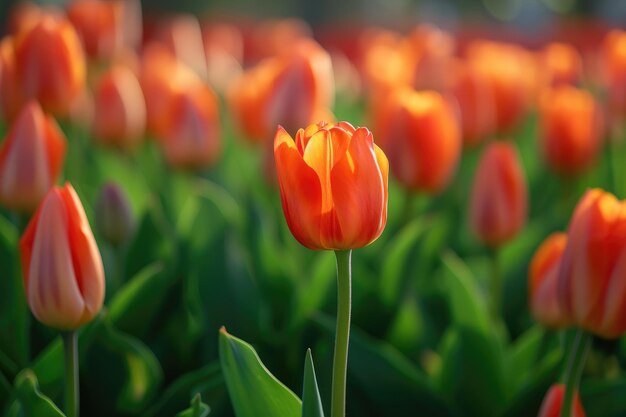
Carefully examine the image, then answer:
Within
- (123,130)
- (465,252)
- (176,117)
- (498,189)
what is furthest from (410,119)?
(123,130)

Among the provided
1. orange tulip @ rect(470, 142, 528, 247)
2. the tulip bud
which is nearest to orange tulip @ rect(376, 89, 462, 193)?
orange tulip @ rect(470, 142, 528, 247)

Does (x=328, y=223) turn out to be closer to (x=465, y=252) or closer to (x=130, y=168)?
(x=465, y=252)

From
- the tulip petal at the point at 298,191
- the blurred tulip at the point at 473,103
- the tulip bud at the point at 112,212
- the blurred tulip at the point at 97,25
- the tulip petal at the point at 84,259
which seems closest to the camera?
the tulip petal at the point at 298,191

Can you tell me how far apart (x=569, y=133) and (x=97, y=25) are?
1.18 metres

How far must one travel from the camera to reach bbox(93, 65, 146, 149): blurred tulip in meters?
1.80

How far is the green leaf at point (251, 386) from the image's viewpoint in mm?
839

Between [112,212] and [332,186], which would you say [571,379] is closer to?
[332,186]

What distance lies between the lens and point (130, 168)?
73.3 inches

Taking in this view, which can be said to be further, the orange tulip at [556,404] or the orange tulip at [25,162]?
the orange tulip at [25,162]

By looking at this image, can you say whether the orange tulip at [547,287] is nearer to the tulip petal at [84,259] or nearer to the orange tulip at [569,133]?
the tulip petal at [84,259]

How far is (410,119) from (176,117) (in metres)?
0.47

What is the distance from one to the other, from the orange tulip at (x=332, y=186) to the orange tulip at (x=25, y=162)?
1.68ft

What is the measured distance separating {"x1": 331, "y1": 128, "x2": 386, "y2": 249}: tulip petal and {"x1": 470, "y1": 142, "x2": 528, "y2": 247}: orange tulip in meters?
0.63

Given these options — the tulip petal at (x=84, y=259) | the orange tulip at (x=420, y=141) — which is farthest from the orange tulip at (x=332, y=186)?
the orange tulip at (x=420, y=141)
